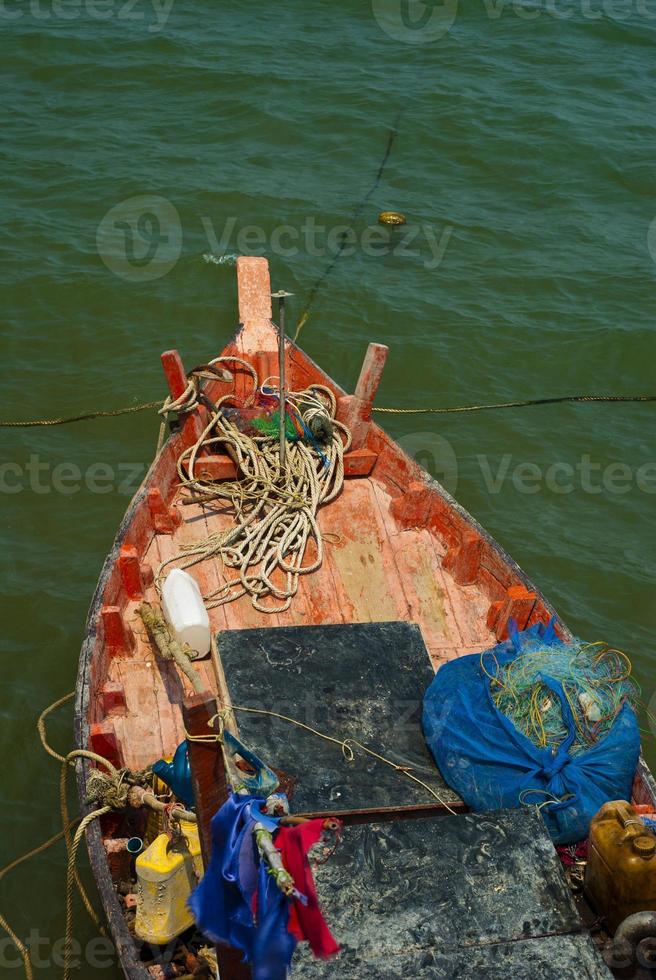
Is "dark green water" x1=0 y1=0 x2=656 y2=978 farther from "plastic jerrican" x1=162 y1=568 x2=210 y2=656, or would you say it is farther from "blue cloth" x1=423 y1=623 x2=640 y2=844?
"blue cloth" x1=423 y1=623 x2=640 y2=844

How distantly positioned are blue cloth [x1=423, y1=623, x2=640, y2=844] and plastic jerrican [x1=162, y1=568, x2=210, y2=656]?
6.16ft

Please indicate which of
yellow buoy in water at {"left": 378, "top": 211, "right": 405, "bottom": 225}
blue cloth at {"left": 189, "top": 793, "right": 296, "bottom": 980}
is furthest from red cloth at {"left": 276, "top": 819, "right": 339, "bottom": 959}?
yellow buoy in water at {"left": 378, "top": 211, "right": 405, "bottom": 225}

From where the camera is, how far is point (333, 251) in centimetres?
1525

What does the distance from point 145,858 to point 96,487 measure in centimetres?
644

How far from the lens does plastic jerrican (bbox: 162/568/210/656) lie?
6.72m

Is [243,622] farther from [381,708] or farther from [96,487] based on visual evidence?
[96,487]

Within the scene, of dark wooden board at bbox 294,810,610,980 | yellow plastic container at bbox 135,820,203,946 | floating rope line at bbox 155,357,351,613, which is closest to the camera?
dark wooden board at bbox 294,810,610,980

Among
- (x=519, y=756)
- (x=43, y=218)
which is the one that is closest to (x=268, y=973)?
(x=519, y=756)

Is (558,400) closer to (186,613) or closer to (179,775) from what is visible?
(186,613)

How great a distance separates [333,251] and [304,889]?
12.7 metres

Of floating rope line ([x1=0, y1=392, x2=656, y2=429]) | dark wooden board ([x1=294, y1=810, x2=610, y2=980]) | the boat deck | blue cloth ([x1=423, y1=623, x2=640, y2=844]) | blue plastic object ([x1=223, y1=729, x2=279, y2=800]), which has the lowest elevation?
floating rope line ([x1=0, y1=392, x2=656, y2=429])

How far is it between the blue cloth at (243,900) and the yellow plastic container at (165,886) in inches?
49.3

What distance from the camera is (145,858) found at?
517cm

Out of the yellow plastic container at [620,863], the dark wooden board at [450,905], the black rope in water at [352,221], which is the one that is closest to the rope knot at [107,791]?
the dark wooden board at [450,905]
